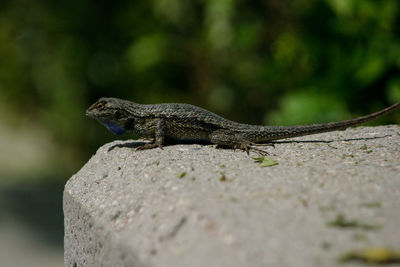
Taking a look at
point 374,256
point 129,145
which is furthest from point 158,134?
point 374,256

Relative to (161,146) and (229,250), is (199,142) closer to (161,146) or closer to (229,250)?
(161,146)

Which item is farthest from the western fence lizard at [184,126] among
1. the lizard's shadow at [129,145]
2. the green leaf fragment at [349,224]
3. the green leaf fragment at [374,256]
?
the green leaf fragment at [374,256]

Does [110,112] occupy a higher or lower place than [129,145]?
higher

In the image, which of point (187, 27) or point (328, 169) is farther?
point (187, 27)

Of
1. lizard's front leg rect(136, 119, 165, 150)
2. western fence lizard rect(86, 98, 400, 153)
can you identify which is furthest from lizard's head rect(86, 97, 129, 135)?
lizard's front leg rect(136, 119, 165, 150)

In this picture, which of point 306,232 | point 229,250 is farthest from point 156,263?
point 306,232

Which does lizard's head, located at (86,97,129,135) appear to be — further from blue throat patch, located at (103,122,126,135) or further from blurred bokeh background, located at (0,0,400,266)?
blurred bokeh background, located at (0,0,400,266)

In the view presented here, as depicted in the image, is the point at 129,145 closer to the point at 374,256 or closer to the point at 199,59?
the point at 374,256
